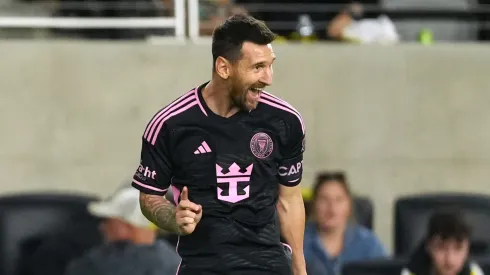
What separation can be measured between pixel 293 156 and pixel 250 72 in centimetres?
40

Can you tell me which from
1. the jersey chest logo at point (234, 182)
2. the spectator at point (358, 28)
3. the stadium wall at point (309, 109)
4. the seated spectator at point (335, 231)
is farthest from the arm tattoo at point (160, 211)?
the spectator at point (358, 28)

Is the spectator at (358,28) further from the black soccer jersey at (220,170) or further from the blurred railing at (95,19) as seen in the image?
the black soccer jersey at (220,170)

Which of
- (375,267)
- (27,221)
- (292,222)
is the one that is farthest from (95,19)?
(292,222)

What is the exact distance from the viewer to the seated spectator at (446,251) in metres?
5.66

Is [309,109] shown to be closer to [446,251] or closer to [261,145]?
[446,251]

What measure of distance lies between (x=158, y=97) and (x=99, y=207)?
4.83 ft

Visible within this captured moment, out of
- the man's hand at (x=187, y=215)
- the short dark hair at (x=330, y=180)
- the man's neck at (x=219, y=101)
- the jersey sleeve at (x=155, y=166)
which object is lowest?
the short dark hair at (x=330, y=180)

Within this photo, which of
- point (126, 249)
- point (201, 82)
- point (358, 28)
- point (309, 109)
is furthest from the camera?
point (358, 28)

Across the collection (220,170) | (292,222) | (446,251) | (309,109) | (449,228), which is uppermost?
(220,170)

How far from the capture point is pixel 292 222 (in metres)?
3.87

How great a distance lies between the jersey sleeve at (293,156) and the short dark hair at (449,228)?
207 cm

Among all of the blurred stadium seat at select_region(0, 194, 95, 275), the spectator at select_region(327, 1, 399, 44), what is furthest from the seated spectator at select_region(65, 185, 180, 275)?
the spectator at select_region(327, 1, 399, 44)

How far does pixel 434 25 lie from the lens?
8.20 metres

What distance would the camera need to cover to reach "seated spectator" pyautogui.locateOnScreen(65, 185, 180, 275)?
554 cm
